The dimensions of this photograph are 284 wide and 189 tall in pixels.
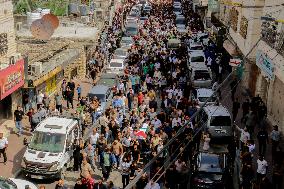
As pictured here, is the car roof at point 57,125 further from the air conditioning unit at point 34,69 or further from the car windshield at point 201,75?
the car windshield at point 201,75

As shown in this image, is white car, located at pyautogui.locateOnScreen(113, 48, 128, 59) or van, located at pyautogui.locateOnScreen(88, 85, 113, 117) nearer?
van, located at pyautogui.locateOnScreen(88, 85, 113, 117)

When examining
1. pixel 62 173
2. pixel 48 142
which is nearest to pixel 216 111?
pixel 62 173

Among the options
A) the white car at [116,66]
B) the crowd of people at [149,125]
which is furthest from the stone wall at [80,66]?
the white car at [116,66]

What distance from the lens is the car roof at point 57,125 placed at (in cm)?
2038

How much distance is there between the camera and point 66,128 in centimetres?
2050

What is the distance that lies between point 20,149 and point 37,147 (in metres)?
3.58

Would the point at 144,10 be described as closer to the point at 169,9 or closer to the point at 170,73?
the point at 169,9

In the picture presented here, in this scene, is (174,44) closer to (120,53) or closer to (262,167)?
(120,53)

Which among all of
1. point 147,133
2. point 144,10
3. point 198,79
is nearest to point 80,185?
point 147,133

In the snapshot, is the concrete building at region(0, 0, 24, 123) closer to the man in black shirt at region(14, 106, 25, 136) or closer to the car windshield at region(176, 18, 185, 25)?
the man in black shirt at region(14, 106, 25, 136)

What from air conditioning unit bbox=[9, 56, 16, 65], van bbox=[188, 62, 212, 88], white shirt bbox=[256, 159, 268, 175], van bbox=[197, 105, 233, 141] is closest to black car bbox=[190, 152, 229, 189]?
white shirt bbox=[256, 159, 268, 175]

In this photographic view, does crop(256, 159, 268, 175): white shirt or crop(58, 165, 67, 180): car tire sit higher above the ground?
crop(256, 159, 268, 175): white shirt

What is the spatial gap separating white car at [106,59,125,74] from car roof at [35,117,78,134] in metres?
15.6

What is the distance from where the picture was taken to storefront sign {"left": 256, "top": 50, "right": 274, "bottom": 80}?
83.9 ft
